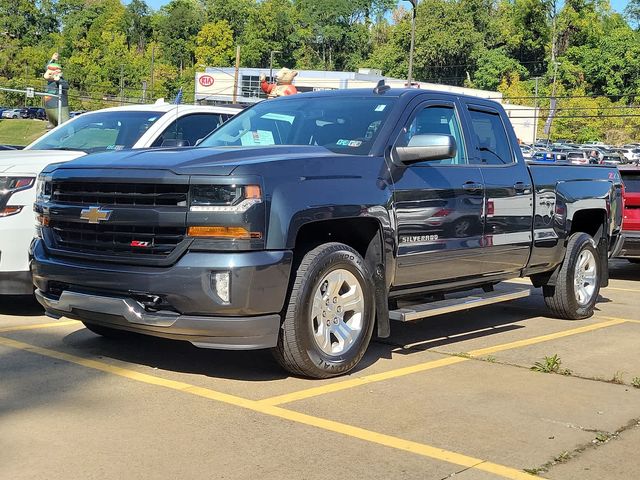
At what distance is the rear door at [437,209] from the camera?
609cm

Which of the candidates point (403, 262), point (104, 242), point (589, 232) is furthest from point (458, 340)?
point (104, 242)

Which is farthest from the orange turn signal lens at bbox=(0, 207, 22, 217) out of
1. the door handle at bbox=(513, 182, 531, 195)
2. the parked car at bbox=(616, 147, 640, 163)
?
the parked car at bbox=(616, 147, 640, 163)

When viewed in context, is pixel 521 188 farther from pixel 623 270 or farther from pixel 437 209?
pixel 623 270

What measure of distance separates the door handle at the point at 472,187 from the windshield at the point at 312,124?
856 mm

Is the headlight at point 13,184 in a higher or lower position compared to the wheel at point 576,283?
higher

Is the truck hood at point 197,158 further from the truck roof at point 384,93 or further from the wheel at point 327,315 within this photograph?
the truck roof at point 384,93

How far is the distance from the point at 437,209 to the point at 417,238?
0.31 metres

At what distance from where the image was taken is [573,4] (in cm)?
10950

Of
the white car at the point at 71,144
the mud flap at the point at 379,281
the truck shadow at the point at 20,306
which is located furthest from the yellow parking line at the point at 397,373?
the truck shadow at the point at 20,306

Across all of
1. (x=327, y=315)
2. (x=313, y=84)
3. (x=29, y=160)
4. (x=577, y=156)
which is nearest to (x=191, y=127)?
(x=29, y=160)

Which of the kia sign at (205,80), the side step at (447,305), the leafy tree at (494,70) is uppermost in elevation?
the leafy tree at (494,70)

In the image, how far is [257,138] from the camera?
6789mm

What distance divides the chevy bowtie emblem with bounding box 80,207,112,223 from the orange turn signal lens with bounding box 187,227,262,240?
2.23ft

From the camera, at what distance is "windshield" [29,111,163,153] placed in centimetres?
866
